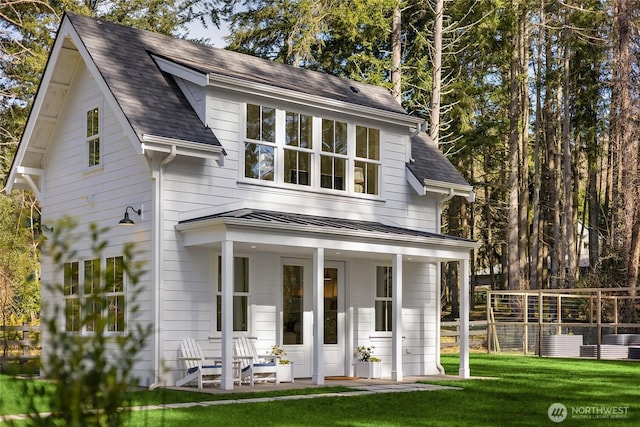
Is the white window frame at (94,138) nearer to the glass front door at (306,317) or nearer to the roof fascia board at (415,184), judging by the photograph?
the glass front door at (306,317)

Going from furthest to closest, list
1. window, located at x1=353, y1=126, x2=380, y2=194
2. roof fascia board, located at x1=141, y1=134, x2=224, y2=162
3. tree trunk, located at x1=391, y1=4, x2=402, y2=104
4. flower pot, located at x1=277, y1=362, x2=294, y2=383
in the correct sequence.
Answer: tree trunk, located at x1=391, y1=4, x2=402, y2=104, window, located at x1=353, y1=126, x2=380, y2=194, flower pot, located at x1=277, y1=362, x2=294, y2=383, roof fascia board, located at x1=141, y1=134, x2=224, y2=162

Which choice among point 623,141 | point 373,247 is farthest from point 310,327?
point 623,141

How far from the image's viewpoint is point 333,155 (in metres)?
18.2

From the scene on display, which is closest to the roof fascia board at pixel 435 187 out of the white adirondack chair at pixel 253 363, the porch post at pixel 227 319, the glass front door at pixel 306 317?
the glass front door at pixel 306 317

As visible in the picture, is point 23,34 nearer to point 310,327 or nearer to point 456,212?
point 310,327

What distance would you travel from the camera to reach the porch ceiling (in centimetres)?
1480

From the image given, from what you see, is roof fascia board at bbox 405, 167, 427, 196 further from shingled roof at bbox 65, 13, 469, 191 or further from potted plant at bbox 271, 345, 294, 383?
potted plant at bbox 271, 345, 294, 383

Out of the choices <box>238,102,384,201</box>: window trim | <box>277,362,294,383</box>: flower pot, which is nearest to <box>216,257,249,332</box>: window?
<box>277,362,294,383</box>: flower pot

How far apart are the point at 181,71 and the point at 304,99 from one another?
8.02 ft

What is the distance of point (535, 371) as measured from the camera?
1975 centimetres

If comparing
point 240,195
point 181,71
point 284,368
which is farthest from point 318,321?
point 181,71

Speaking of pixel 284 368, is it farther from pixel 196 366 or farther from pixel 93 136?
pixel 93 136

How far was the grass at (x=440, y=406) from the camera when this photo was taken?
1118cm

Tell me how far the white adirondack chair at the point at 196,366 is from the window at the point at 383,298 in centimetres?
452
